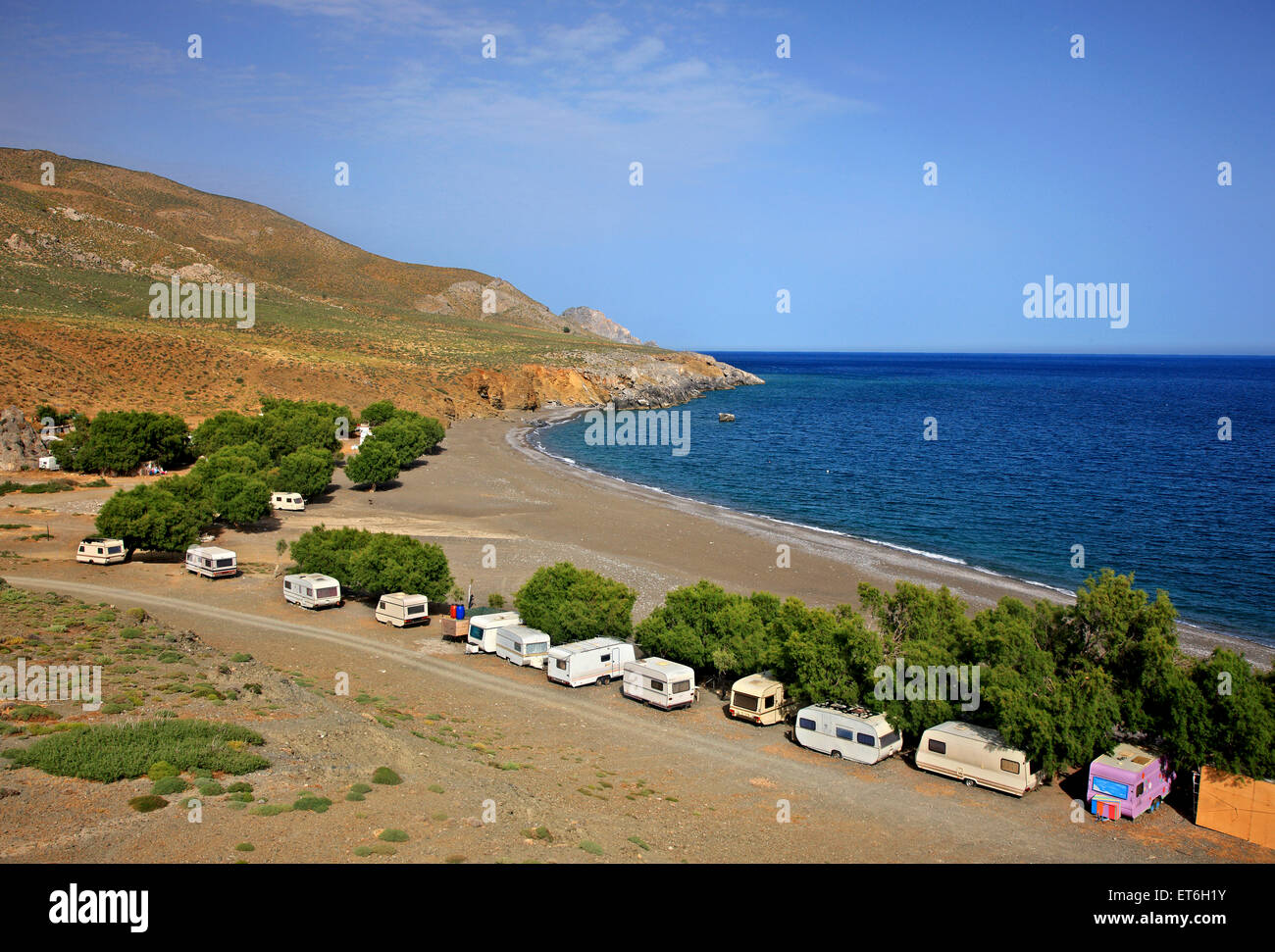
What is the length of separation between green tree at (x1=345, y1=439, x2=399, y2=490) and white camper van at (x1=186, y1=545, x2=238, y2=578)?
2108 centimetres

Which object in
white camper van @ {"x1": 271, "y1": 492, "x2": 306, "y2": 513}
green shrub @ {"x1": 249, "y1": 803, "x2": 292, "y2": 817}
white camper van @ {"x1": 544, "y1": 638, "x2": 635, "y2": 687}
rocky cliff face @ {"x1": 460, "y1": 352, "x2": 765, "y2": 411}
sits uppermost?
rocky cliff face @ {"x1": 460, "y1": 352, "x2": 765, "y2": 411}

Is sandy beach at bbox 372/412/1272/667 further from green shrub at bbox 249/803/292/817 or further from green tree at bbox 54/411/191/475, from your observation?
green shrub at bbox 249/803/292/817

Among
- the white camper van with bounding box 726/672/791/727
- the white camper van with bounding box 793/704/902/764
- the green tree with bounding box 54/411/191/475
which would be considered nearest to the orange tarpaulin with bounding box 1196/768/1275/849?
the white camper van with bounding box 793/704/902/764

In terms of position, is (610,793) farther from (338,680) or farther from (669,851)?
(338,680)

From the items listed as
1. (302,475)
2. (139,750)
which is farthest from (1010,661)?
(302,475)

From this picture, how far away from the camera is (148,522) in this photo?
3912cm

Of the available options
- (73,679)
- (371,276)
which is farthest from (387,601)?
(371,276)

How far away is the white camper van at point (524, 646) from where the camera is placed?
28734mm

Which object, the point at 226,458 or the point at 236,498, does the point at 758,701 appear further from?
the point at 226,458

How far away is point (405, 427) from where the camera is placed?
222 feet

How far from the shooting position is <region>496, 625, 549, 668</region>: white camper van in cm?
2873

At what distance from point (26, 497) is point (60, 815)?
46.5 meters

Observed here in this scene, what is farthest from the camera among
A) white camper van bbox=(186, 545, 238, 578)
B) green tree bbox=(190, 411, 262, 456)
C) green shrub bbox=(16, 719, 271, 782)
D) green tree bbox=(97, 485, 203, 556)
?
green tree bbox=(190, 411, 262, 456)

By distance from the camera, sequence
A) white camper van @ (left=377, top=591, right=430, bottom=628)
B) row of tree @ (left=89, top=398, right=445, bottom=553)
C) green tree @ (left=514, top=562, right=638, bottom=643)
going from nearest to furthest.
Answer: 1. green tree @ (left=514, top=562, right=638, bottom=643)
2. white camper van @ (left=377, top=591, right=430, bottom=628)
3. row of tree @ (left=89, top=398, right=445, bottom=553)
